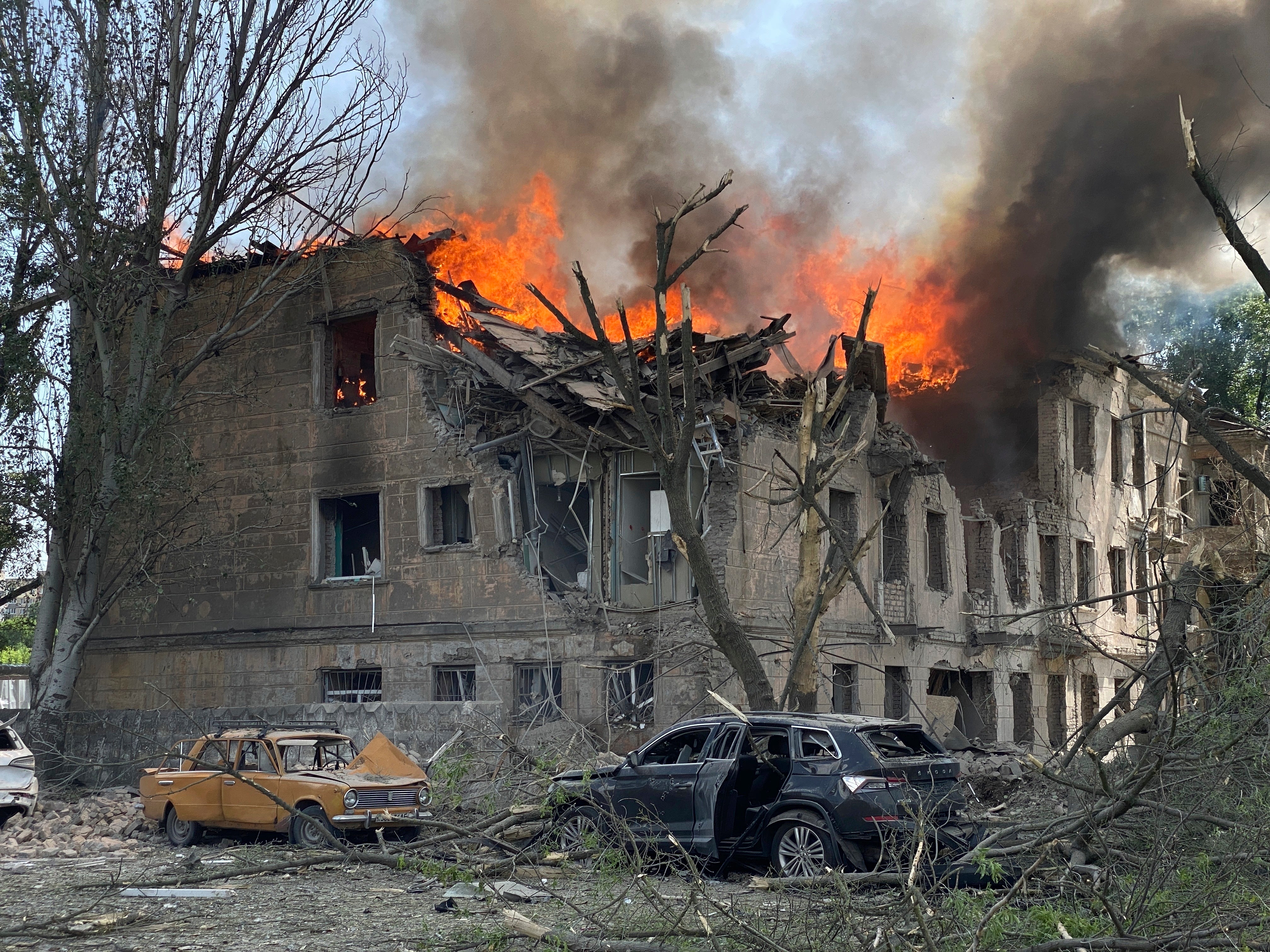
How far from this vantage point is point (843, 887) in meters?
A: 6.63

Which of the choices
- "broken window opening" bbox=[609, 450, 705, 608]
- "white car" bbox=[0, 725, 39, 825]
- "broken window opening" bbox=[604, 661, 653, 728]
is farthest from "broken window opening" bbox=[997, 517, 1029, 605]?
"white car" bbox=[0, 725, 39, 825]

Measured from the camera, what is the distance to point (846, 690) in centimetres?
2198

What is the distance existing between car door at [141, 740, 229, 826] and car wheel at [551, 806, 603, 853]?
14.0 ft

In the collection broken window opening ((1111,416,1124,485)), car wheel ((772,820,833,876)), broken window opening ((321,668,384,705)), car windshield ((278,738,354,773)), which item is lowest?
car wheel ((772,820,833,876))

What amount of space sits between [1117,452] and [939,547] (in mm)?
9887

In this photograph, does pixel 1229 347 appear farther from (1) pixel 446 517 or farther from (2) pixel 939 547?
(1) pixel 446 517

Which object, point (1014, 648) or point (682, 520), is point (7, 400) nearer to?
point (682, 520)

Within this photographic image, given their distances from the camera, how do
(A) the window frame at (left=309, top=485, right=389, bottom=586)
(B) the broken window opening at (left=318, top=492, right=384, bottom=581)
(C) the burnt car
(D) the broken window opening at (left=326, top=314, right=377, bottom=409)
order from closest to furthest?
(C) the burnt car → (A) the window frame at (left=309, top=485, right=389, bottom=586) → (B) the broken window opening at (left=318, top=492, right=384, bottom=581) → (D) the broken window opening at (left=326, top=314, right=377, bottom=409)

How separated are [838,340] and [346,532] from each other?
1067cm

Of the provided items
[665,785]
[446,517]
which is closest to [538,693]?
[446,517]

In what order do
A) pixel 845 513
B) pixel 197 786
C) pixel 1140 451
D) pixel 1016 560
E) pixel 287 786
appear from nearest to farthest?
pixel 287 786, pixel 197 786, pixel 845 513, pixel 1016 560, pixel 1140 451

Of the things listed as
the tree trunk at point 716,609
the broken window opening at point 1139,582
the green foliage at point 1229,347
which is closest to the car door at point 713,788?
the tree trunk at point 716,609

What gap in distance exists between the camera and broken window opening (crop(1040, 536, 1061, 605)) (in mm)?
29062

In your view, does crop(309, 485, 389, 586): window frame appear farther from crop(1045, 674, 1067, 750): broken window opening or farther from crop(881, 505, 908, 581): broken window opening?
crop(1045, 674, 1067, 750): broken window opening
